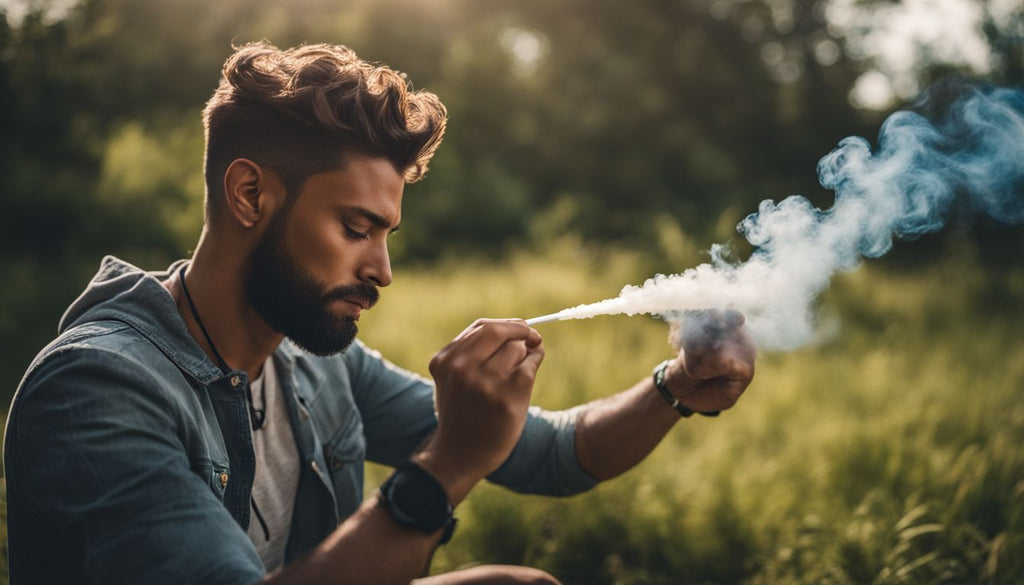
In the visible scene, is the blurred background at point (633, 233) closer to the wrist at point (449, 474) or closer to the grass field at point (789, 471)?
the grass field at point (789, 471)

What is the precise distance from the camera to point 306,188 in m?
2.21

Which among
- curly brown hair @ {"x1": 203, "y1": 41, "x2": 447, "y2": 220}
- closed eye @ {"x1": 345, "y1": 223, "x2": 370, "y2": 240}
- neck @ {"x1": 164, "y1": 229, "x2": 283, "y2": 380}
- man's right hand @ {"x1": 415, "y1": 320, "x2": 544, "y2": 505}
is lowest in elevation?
man's right hand @ {"x1": 415, "y1": 320, "x2": 544, "y2": 505}

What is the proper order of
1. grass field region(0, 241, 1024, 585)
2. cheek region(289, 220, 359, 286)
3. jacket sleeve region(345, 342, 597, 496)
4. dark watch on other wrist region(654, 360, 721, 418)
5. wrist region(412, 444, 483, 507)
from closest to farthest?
wrist region(412, 444, 483, 507) < cheek region(289, 220, 359, 286) < dark watch on other wrist region(654, 360, 721, 418) < jacket sleeve region(345, 342, 597, 496) < grass field region(0, 241, 1024, 585)

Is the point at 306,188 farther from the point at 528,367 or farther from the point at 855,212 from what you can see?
the point at 855,212

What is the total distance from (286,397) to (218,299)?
1.49ft

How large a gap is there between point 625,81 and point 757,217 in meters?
17.8

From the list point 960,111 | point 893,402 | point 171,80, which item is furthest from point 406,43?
point 960,111

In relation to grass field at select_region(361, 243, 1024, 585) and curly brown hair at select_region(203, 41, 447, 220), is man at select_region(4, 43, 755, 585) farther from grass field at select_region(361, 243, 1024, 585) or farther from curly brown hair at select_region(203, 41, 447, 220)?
grass field at select_region(361, 243, 1024, 585)

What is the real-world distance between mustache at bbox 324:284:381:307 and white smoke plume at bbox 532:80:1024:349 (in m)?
0.59

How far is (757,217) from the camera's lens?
2682 millimetres

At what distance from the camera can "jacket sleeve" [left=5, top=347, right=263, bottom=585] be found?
5.22ft

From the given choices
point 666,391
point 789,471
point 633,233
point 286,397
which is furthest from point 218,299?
point 633,233

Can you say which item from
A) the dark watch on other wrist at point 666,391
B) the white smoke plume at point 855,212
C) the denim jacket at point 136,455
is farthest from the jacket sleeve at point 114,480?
the dark watch on other wrist at point 666,391

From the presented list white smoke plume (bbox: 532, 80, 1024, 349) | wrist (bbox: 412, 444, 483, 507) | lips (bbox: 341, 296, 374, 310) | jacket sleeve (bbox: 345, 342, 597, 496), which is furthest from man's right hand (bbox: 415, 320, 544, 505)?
jacket sleeve (bbox: 345, 342, 597, 496)
